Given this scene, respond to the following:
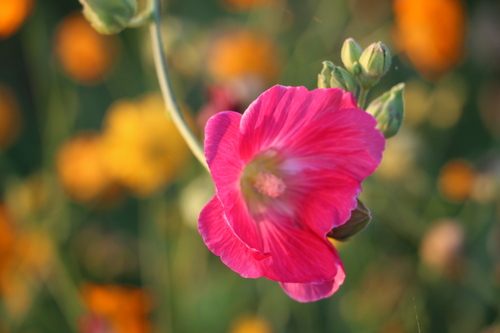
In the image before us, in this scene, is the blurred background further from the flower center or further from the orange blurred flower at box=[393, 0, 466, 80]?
the flower center

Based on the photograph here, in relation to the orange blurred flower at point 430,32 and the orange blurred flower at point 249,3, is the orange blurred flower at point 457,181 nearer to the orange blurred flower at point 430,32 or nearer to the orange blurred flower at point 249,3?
the orange blurred flower at point 430,32

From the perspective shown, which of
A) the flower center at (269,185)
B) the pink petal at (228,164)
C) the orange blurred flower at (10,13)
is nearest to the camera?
the pink petal at (228,164)

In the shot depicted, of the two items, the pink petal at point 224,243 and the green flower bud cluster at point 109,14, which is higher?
the green flower bud cluster at point 109,14

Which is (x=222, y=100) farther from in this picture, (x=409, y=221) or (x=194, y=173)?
(x=409, y=221)

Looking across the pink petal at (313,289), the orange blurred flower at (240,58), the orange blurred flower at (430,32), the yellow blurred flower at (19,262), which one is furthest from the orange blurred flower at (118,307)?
the orange blurred flower at (430,32)

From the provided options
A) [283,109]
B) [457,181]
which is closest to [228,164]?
[283,109]

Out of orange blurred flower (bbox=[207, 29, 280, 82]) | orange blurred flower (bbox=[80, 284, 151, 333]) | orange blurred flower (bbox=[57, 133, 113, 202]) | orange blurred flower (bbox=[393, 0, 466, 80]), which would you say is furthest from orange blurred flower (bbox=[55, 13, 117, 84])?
orange blurred flower (bbox=[393, 0, 466, 80])

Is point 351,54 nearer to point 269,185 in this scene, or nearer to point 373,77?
point 373,77
